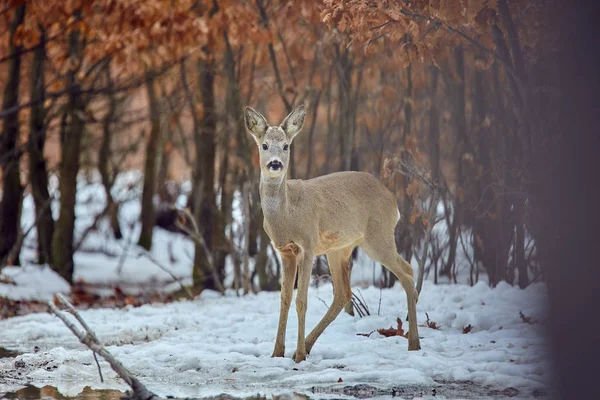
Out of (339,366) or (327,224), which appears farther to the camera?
(327,224)

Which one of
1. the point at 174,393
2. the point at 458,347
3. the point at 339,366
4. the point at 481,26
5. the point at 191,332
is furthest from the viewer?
the point at 191,332

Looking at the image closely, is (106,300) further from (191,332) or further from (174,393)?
(174,393)

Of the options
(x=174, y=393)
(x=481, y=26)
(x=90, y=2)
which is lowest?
(x=174, y=393)

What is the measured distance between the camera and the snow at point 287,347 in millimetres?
6207

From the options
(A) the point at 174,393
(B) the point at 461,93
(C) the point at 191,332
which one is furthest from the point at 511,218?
(A) the point at 174,393

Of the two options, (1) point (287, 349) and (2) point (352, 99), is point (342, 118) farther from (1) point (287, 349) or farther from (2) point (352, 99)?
(1) point (287, 349)

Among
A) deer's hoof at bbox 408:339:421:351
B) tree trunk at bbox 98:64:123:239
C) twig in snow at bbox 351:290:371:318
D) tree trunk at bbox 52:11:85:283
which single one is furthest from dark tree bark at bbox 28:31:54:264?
deer's hoof at bbox 408:339:421:351

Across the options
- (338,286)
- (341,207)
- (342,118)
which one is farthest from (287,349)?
(342,118)

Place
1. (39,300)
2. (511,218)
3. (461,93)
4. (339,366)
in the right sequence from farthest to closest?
(39,300) < (461,93) < (511,218) < (339,366)

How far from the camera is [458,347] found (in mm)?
7305

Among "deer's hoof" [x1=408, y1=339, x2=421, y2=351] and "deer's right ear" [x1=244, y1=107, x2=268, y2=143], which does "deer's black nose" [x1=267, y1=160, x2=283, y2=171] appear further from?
"deer's hoof" [x1=408, y1=339, x2=421, y2=351]

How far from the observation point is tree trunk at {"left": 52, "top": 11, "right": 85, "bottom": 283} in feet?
50.6

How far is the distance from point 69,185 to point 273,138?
9501 mm

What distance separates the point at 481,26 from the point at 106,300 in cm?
813
